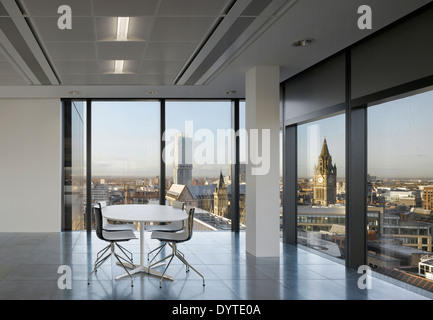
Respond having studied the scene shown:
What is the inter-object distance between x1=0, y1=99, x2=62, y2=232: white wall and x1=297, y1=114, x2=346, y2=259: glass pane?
18.1 ft

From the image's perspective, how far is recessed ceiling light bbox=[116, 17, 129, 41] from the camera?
156 inches

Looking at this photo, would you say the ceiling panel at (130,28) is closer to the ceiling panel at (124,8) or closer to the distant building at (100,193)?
the ceiling panel at (124,8)

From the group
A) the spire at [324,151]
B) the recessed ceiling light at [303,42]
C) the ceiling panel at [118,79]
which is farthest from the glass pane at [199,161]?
the recessed ceiling light at [303,42]

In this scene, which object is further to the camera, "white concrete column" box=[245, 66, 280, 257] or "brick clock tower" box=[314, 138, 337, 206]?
"white concrete column" box=[245, 66, 280, 257]

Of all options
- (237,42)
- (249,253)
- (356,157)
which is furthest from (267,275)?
(237,42)

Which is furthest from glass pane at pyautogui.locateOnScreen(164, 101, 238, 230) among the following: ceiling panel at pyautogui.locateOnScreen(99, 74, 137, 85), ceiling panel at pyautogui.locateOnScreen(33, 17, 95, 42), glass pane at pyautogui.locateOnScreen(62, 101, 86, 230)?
ceiling panel at pyautogui.locateOnScreen(33, 17, 95, 42)

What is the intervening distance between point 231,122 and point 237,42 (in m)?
3.75

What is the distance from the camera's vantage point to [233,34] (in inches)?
169

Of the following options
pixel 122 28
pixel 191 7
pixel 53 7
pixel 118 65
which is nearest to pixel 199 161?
pixel 118 65

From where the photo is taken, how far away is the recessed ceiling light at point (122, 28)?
13.0 ft

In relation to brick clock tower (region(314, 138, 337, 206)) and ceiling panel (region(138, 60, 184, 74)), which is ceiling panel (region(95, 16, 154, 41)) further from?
brick clock tower (region(314, 138, 337, 206))

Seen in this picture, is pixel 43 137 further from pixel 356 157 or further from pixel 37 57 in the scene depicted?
pixel 356 157

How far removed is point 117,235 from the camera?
468 centimetres

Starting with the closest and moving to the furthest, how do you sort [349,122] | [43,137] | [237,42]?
1. [237,42]
2. [349,122]
3. [43,137]
